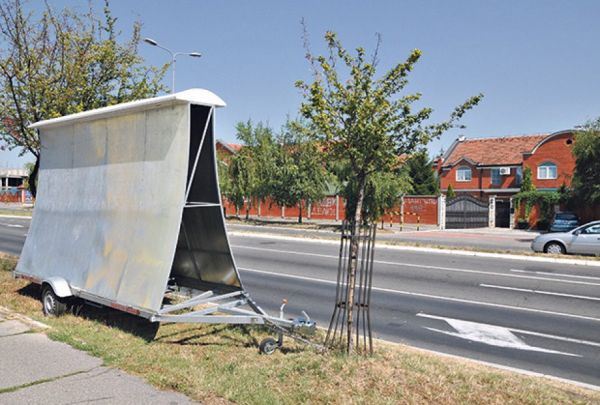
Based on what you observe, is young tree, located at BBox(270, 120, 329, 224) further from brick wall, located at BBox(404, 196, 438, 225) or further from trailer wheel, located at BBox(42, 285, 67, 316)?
trailer wheel, located at BBox(42, 285, 67, 316)

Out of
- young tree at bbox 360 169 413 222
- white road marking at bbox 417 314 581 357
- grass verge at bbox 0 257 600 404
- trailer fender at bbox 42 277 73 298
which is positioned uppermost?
young tree at bbox 360 169 413 222

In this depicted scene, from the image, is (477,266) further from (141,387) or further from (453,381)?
(141,387)

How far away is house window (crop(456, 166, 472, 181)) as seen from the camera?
5147cm

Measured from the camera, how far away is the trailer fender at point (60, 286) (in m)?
7.63

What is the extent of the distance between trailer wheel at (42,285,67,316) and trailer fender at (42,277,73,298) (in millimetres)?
134

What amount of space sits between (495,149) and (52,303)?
48958 mm

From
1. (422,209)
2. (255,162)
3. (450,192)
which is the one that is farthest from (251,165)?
(450,192)

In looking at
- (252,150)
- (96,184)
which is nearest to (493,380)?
(96,184)

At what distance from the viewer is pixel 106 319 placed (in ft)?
25.5

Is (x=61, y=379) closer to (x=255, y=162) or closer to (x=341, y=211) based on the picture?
(x=255, y=162)

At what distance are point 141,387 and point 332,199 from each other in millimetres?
39342

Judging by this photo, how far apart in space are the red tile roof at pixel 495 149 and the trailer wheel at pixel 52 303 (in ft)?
148

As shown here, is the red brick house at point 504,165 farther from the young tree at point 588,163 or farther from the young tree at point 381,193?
the young tree at point 381,193

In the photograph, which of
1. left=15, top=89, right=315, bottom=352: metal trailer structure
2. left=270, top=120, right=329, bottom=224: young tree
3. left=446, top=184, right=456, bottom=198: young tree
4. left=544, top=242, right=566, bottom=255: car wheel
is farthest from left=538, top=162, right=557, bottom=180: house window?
left=15, top=89, right=315, bottom=352: metal trailer structure
